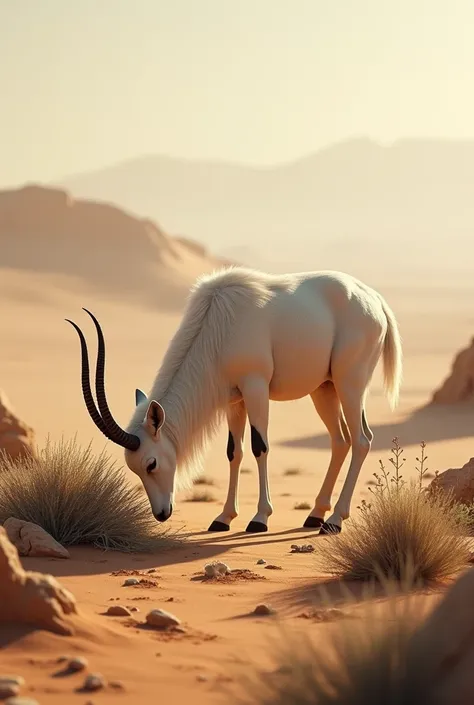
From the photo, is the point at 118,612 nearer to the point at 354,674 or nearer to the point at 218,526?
the point at 354,674

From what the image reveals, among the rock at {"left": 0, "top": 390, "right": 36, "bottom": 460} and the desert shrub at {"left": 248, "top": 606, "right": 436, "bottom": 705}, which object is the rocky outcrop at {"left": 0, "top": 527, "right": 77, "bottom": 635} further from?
the rock at {"left": 0, "top": 390, "right": 36, "bottom": 460}

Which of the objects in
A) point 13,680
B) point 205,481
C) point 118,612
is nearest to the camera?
point 13,680

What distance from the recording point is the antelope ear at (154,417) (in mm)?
9133

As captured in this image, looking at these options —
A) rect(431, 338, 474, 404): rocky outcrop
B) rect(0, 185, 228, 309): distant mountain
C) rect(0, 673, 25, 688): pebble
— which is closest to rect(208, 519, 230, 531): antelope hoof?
rect(0, 673, 25, 688): pebble

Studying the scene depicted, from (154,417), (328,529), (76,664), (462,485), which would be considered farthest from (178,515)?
(76,664)

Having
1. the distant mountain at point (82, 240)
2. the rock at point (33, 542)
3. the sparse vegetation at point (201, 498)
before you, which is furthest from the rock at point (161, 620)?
the distant mountain at point (82, 240)

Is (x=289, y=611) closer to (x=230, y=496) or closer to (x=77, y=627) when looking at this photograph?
(x=77, y=627)

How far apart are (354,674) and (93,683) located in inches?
43.4

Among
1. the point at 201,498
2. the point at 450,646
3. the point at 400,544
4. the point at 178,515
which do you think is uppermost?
the point at 450,646

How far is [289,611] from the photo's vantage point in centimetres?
625

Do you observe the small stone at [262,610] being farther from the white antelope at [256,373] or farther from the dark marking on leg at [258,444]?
the dark marking on leg at [258,444]

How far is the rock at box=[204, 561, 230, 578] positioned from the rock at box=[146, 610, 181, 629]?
186 centimetres

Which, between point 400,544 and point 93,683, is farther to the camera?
point 400,544

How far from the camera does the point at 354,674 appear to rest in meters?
3.92
